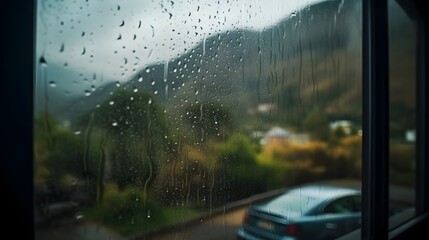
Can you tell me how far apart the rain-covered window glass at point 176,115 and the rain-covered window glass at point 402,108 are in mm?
1038

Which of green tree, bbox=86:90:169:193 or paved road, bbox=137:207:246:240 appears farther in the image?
paved road, bbox=137:207:246:240

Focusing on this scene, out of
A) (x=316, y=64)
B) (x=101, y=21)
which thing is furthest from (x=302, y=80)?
(x=101, y=21)

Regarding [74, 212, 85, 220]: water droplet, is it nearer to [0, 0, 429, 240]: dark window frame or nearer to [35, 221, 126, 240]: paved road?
[35, 221, 126, 240]: paved road

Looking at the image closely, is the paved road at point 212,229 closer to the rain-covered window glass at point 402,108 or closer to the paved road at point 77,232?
the paved road at point 77,232

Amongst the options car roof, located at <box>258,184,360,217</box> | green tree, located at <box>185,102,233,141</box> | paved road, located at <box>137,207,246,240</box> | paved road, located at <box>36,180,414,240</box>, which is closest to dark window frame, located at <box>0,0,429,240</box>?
paved road, located at <box>36,180,414,240</box>

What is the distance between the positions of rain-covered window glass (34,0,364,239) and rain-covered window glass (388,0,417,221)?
40.9 inches

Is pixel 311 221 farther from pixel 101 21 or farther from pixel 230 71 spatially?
pixel 101 21

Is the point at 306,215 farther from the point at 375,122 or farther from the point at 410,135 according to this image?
the point at 410,135

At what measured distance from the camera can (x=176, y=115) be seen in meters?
1.04

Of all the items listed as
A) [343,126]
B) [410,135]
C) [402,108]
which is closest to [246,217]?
[343,126]

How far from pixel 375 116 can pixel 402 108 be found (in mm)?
1022

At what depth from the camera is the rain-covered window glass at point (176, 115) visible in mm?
755

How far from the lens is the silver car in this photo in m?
1.38

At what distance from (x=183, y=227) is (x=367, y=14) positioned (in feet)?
5.38
